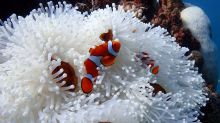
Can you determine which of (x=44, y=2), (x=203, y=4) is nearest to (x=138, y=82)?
(x=44, y=2)

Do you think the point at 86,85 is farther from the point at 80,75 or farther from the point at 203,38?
the point at 203,38

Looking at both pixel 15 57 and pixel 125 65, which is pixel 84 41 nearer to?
pixel 125 65

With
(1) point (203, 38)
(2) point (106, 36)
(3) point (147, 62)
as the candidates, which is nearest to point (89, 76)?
(2) point (106, 36)

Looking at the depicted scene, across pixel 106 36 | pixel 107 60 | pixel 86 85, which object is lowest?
pixel 86 85

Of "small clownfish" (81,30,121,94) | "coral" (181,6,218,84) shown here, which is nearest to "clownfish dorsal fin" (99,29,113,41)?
"small clownfish" (81,30,121,94)

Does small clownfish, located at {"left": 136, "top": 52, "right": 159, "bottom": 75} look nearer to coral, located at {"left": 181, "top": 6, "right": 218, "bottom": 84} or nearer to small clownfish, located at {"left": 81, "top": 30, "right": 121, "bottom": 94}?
small clownfish, located at {"left": 81, "top": 30, "right": 121, "bottom": 94}

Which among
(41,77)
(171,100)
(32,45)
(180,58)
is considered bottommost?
(171,100)
